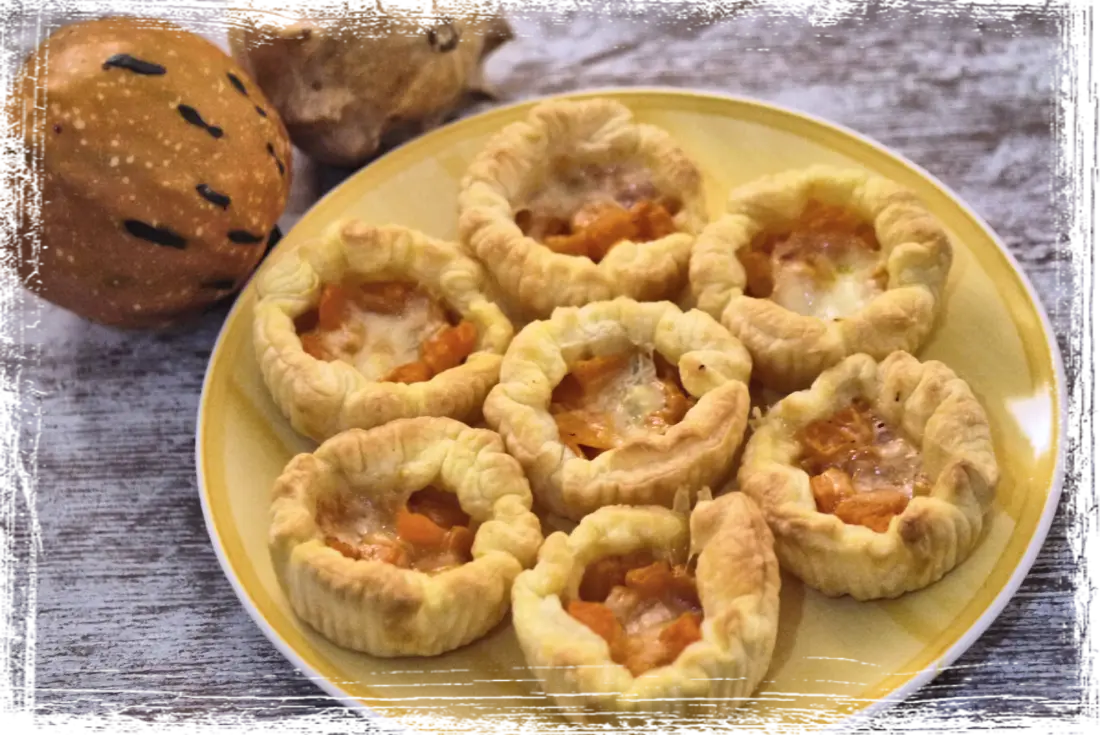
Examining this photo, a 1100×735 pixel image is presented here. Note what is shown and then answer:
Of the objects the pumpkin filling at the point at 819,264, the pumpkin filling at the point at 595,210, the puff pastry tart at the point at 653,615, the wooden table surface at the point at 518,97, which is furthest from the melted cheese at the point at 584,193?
the puff pastry tart at the point at 653,615

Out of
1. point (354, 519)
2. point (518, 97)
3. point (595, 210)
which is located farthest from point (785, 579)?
point (518, 97)

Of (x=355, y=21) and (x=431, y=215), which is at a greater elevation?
(x=355, y=21)

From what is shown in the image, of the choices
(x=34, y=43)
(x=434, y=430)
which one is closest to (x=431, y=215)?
(x=434, y=430)

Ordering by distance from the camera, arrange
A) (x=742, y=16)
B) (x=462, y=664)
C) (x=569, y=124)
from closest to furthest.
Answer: (x=462, y=664), (x=569, y=124), (x=742, y=16)

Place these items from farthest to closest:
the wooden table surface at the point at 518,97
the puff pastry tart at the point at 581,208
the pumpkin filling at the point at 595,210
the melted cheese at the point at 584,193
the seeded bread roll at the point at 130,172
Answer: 1. the melted cheese at the point at 584,193
2. the pumpkin filling at the point at 595,210
3. the puff pastry tart at the point at 581,208
4. the seeded bread roll at the point at 130,172
5. the wooden table surface at the point at 518,97

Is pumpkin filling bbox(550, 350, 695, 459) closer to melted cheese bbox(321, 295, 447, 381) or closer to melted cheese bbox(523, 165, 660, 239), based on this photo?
melted cheese bbox(321, 295, 447, 381)

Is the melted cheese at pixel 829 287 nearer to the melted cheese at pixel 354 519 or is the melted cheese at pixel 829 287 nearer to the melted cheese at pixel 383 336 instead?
the melted cheese at pixel 383 336

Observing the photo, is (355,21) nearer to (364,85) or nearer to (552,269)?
(364,85)

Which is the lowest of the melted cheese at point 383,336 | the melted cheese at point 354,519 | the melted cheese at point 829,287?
the melted cheese at point 354,519
